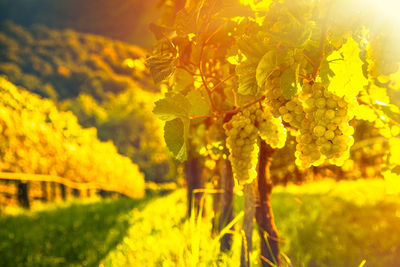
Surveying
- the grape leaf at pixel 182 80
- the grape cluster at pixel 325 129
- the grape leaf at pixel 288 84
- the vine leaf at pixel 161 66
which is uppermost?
the grape leaf at pixel 182 80

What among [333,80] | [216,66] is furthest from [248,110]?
[216,66]

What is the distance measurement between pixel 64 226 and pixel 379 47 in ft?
16.8

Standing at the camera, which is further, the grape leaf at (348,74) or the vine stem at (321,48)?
the vine stem at (321,48)

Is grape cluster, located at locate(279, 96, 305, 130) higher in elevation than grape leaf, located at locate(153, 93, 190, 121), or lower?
lower

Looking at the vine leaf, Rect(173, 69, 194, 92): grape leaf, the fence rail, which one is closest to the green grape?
the vine leaf

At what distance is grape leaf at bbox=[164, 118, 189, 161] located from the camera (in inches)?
57.3

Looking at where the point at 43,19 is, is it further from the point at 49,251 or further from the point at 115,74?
the point at 49,251

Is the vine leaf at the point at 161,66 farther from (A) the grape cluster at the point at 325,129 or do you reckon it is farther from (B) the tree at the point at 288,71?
(A) the grape cluster at the point at 325,129

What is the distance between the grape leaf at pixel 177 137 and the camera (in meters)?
1.46

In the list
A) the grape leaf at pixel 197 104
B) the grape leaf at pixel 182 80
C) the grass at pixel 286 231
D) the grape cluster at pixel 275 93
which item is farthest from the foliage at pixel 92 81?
the grape cluster at pixel 275 93

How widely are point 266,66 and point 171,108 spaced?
47 cm

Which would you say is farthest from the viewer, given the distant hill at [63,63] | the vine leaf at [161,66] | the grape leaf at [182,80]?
the distant hill at [63,63]

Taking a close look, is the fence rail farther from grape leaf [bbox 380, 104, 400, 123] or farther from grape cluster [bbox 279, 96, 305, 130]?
grape leaf [bbox 380, 104, 400, 123]

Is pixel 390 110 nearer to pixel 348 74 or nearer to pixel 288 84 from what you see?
pixel 348 74
